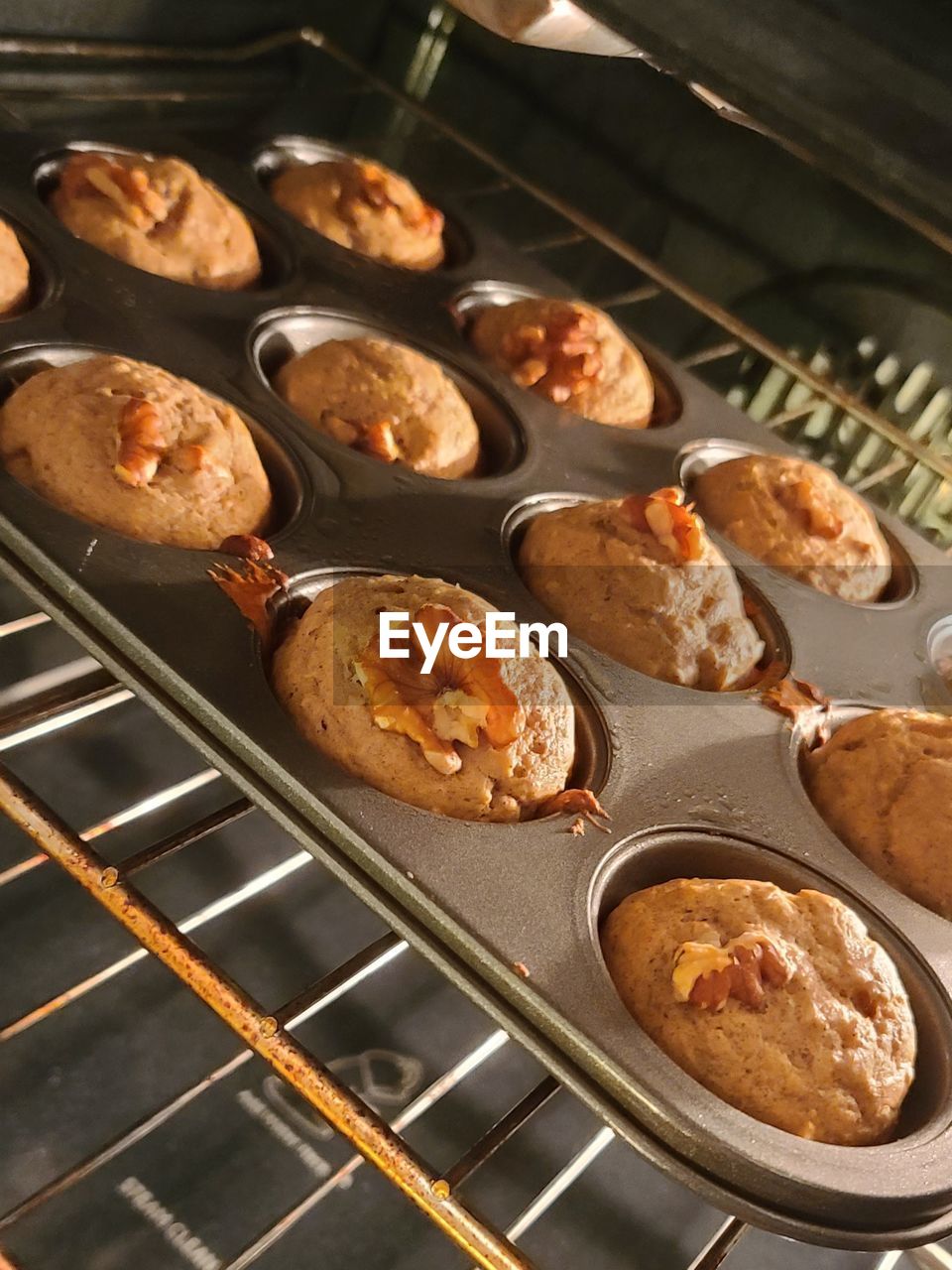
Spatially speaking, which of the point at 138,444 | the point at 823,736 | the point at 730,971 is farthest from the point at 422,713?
the point at 823,736

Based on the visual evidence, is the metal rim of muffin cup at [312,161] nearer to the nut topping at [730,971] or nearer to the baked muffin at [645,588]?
the baked muffin at [645,588]

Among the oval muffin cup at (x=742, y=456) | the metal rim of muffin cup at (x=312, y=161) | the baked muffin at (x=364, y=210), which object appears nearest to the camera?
the oval muffin cup at (x=742, y=456)

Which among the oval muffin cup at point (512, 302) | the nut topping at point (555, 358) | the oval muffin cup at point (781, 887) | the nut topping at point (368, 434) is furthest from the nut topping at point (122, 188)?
the oval muffin cup at point (781, 887)

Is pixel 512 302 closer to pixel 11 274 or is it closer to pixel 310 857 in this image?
pixel 11 274

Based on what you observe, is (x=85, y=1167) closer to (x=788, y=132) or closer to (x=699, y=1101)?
(x=699, y=1101)

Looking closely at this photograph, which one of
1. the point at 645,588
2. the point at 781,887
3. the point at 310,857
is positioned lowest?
the point at 310,857

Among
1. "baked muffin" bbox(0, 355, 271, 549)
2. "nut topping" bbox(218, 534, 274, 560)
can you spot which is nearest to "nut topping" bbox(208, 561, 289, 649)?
"nut topping" bbox(218, 534, 274, 560)
